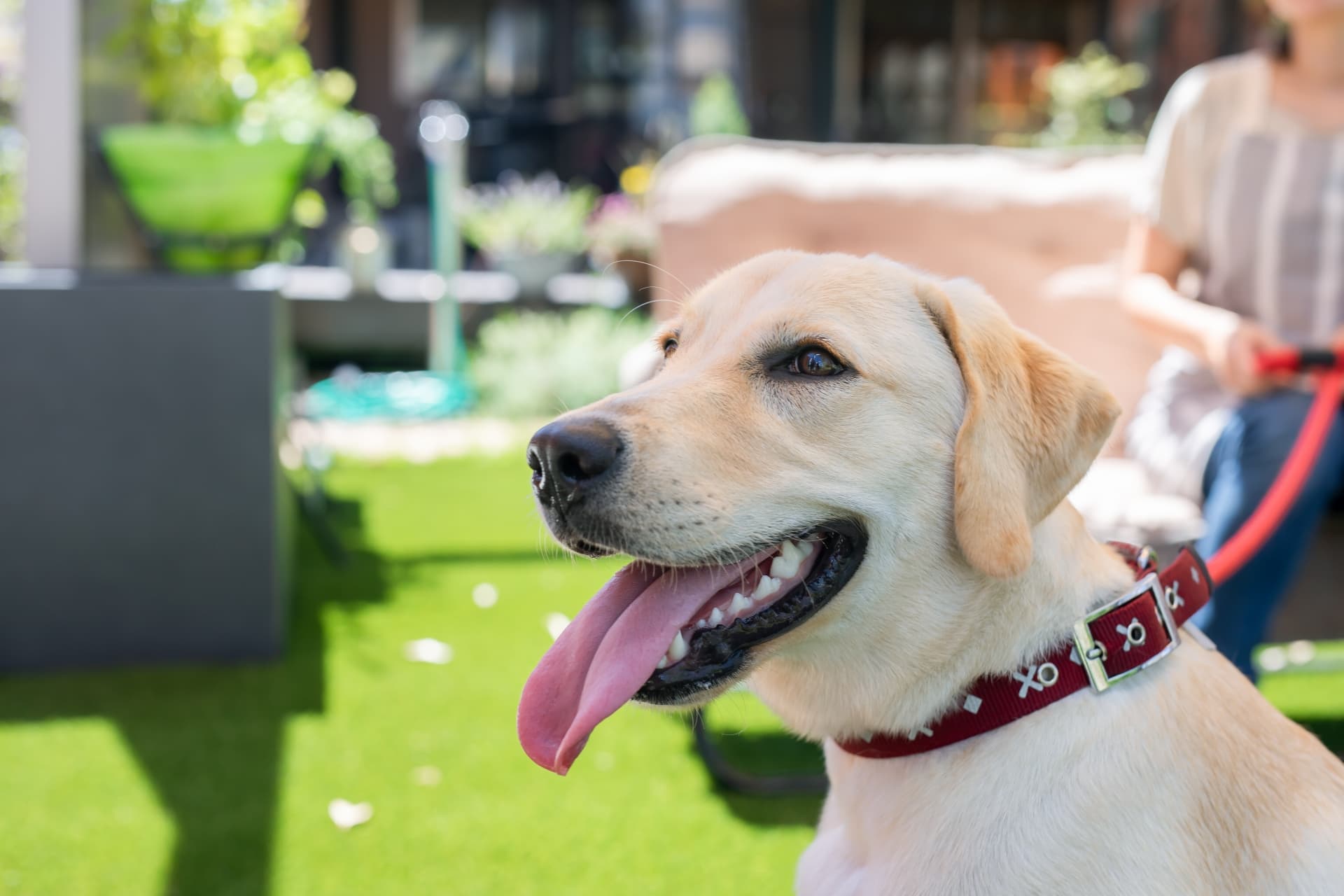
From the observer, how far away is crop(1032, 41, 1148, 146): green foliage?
959 centimetres

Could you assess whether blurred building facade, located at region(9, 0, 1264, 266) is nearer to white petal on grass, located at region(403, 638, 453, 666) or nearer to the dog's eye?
white petal on grass, located at region(403, 638, 453, 666)

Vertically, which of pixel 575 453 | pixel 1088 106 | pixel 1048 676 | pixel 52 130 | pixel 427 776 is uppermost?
pixel 1088 106

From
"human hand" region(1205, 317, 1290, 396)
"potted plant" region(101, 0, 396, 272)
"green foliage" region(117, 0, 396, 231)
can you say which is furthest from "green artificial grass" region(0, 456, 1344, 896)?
"green foliage" region(117, 0, 396, 231)

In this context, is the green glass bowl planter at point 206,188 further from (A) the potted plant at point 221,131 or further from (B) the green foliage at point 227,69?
(B) the green foliage at point 227,69

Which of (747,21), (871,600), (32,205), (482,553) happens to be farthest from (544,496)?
(747,21)

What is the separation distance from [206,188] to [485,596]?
67.3 inches

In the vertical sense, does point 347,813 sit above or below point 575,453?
below

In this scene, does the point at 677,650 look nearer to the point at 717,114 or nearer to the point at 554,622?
the point at 554,622

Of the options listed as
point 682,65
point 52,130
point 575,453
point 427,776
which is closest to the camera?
point 575,453

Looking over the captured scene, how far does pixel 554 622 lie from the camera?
4.07 m

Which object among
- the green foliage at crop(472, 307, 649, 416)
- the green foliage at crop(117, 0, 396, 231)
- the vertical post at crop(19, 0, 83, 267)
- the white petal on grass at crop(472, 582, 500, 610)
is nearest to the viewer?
the vertical post at crop(19, 0, 83, 267)

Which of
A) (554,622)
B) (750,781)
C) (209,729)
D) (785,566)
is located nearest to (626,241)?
(554,622)

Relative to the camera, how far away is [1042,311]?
3.66m

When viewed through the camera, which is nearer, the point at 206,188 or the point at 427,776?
the point at 427,776
